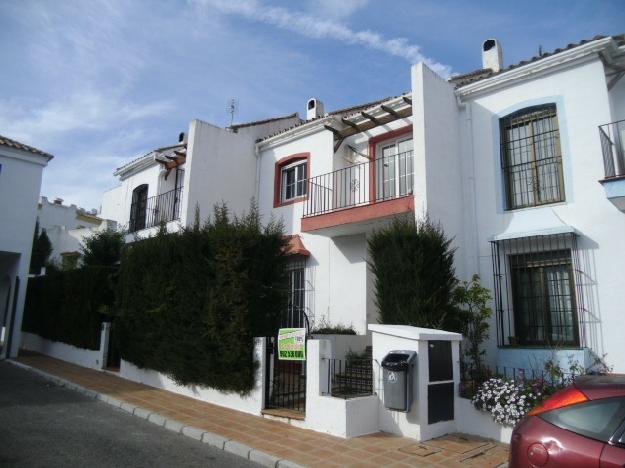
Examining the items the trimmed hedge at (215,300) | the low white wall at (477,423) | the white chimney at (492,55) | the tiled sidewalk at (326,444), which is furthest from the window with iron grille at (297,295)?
→ the white chimney at (492,55)

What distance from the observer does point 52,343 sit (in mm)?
15766

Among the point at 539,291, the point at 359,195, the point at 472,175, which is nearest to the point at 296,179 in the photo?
the point at 359,195

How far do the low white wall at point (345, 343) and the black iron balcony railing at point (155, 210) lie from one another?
7.61 m

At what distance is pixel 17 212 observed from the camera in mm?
15578

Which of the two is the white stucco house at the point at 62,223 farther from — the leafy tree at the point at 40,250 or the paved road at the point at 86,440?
the paved road at the point at 86,440

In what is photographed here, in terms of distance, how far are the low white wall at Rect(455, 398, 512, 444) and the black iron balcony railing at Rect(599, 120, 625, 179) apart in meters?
5.21

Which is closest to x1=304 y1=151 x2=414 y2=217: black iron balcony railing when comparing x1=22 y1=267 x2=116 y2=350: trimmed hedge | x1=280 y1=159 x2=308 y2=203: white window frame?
x1=280 y1=159 x2=308 y2=203: white window frame

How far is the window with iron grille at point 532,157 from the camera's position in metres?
9.73

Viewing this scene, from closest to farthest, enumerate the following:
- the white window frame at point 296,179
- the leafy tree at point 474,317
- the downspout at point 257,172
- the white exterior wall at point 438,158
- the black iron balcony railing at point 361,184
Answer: the leafy tree at point 474,317 < the white exterior wall at point 438,158 < the black iron balcony railing at point 361,184 < the white window frame at point 296,179 < the downspout at point 257,172

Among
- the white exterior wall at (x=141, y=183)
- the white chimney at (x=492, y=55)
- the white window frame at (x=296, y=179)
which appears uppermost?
the white chimney at (x=492, y=55)

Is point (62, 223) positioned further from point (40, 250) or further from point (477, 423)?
point (477, 423)

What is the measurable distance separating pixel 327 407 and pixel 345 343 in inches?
156

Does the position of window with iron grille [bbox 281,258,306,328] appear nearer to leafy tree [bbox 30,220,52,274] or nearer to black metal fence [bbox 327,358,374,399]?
black metal fence [bbox 327,358,374,399]

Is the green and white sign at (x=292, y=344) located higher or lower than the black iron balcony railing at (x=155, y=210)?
lower
